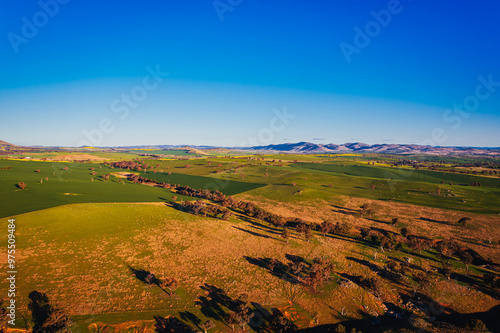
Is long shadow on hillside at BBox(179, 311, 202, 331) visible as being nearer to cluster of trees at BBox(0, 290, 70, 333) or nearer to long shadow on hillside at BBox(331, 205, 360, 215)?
cluster of trees at BBox(0, 290, 70, 333)

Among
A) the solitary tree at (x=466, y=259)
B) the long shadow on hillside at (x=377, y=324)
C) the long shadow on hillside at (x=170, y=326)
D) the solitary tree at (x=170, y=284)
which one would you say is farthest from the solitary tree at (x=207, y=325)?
the solitary tree at (x=466, y=259)

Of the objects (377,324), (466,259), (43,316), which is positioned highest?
(466,259)

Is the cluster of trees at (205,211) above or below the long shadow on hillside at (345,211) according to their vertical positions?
above

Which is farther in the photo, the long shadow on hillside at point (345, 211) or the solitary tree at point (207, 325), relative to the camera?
the long shadow on hillside at point (345, 211)

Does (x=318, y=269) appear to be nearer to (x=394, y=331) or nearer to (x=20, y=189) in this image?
(x=394, y=331)

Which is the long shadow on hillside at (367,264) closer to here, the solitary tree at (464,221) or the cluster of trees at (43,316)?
the solitary tree at (464,221)

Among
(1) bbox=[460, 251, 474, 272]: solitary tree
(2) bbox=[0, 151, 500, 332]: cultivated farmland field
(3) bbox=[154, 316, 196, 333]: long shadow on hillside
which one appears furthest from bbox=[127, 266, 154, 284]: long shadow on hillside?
(1) bbox=[460, 251, 474, 272]: solitary tree

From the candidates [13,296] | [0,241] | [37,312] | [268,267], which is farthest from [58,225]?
[268,267]

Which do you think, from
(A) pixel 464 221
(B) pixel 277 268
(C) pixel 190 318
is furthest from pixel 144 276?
(A) pixel 464 221

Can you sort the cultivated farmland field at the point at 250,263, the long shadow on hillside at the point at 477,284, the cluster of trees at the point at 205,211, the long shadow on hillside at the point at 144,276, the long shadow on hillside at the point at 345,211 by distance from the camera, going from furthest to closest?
1. the long shadow on hillside at the point at 345,211
2. the cluster of trees at the point at 205,211
3. the long shadow on hillside at the point at 477,284
4. the long shadow on hillside at the point at 144,276
5. the cultivated farmland field at the point at 250,263

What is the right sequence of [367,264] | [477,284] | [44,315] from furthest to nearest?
[367,264], [477,284], [44,315]

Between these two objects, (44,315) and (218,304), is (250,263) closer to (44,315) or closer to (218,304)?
(218,304)

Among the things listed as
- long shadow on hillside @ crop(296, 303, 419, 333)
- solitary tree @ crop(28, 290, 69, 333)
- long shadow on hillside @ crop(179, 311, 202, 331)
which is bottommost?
long shadow on hillside @ crop(296, 303, 419, 333)
